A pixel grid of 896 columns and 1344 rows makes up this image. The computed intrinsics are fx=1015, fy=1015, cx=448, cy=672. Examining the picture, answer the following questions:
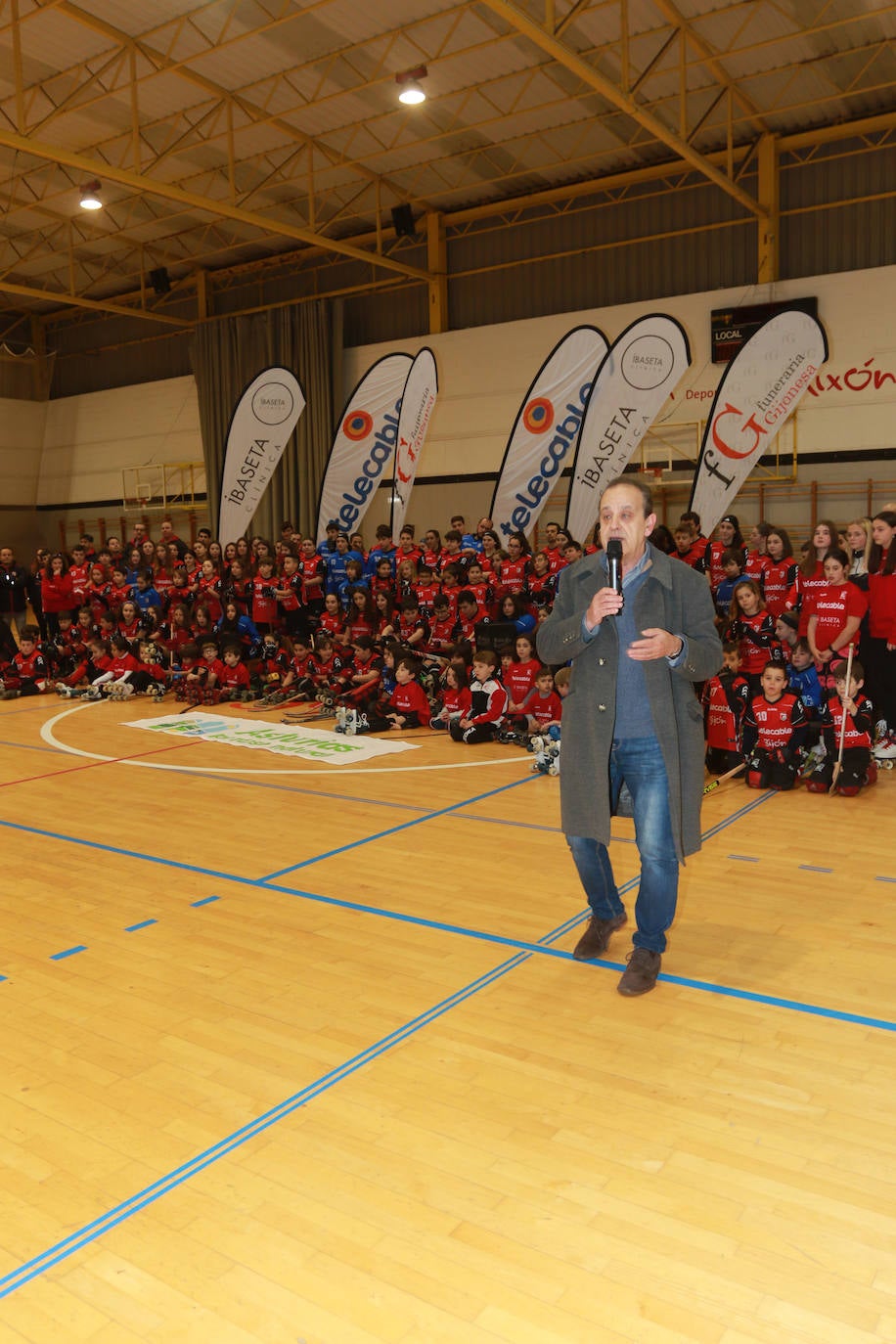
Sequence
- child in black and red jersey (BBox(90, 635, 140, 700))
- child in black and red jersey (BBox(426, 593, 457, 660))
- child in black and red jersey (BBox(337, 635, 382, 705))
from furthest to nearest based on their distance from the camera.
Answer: child in black and red jersey (BBox(90, 635, 140, 700)), child in black and red jersey (BBox(426, 593, 457, 660)), child in black and red jersey (BBox(337, 635, 382, 705))

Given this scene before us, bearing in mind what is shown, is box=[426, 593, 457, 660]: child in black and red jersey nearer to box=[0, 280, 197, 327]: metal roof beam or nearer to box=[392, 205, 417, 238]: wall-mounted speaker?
box=[392, 205, 417, 238]: wall-mounted speaker

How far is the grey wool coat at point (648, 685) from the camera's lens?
318 centimetres

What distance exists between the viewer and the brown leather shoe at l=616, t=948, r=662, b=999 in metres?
3.47

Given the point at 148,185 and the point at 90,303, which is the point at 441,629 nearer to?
the point at 148,185

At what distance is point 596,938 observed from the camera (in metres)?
3.77

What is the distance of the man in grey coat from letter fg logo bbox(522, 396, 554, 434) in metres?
10.1

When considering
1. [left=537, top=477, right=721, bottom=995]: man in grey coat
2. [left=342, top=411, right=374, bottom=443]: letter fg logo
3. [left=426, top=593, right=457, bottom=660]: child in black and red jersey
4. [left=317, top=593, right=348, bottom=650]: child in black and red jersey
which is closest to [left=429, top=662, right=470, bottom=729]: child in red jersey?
[left=426, top=593, right=457, bottom=660]: child in black and red jersey

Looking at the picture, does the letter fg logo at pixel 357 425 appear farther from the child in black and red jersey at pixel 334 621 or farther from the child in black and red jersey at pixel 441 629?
the child in black and red jersey at pixel 441 629

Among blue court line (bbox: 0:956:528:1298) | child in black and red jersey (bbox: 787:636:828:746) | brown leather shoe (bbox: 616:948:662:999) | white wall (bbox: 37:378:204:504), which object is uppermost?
white wall (bbox: 37:378:204:504)

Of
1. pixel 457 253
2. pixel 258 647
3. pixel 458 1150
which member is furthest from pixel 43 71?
pixel 458 1150

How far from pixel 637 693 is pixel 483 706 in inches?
210

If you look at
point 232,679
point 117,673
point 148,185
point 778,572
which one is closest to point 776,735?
point 778,572

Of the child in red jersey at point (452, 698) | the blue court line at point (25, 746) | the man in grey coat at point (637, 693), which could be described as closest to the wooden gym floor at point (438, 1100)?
the man in grey coat at point (637, 693)

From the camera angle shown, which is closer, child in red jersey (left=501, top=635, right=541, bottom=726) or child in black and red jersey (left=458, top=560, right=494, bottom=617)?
child in red jersey (left=501, top=635, right=541, bottom=726)
